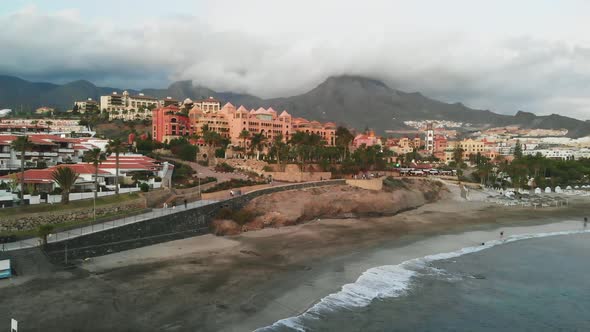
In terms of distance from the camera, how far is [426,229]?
5103 centimetres

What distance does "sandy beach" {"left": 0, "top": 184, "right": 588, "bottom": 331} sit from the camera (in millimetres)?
22484

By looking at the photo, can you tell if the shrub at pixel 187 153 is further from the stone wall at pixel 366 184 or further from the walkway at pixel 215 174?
the stone wall at pixel 366 184

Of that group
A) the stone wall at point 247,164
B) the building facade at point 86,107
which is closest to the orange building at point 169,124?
the stone wall at point 247,164

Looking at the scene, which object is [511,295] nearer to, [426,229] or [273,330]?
[273,330]

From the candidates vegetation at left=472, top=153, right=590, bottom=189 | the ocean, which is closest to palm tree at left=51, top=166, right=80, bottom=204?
the ocean

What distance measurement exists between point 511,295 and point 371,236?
17.7m

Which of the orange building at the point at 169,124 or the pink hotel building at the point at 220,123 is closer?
the orange building at the point at 169,124

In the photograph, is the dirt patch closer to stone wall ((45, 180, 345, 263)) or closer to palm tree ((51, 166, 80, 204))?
stone wall ((45, 180, 345, 263))

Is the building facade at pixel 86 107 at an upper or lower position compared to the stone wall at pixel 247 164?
upper

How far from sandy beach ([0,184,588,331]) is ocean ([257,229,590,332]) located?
1684 millimetres

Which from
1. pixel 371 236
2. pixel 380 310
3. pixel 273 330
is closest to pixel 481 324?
pixel 380 310

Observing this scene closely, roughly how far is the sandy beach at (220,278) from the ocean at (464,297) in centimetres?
168

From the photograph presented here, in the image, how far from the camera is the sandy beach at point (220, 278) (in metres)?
22.5

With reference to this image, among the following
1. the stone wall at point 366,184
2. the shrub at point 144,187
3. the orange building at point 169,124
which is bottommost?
the stone wall at point 366,184
